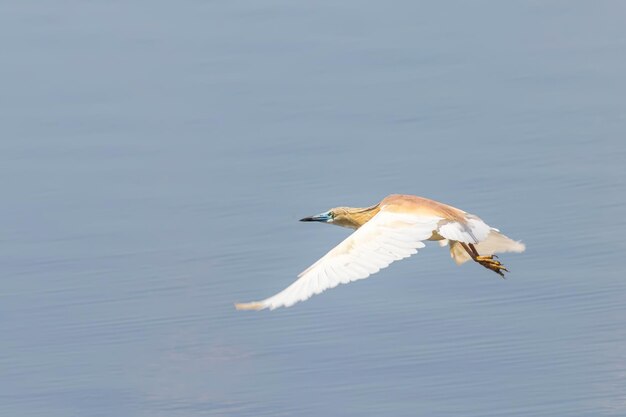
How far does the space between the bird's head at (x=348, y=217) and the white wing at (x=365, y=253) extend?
2.76 ft

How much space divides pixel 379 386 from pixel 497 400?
2.49 feet

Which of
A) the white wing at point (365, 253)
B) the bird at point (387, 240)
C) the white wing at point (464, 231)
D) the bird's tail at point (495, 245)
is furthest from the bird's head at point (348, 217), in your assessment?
the white wing at point (464, 231)

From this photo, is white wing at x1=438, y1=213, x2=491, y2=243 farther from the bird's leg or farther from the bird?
the bird's leg

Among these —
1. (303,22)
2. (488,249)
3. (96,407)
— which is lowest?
(96,407)

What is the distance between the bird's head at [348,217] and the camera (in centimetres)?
1239

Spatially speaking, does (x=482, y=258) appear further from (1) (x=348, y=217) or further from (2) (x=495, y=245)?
(1) (x=348, y=217)

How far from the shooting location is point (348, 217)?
41.0 ft

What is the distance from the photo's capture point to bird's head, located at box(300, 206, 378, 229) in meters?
12.4

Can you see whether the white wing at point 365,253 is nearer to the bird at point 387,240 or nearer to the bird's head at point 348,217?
the bird at point 387,240

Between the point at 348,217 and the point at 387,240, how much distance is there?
1.44m

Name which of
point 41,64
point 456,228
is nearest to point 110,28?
point 41,64

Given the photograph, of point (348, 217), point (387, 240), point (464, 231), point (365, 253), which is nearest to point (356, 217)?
point (348, 217)

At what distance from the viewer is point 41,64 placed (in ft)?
55.0

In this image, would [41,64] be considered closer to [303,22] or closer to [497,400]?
[303,22]
